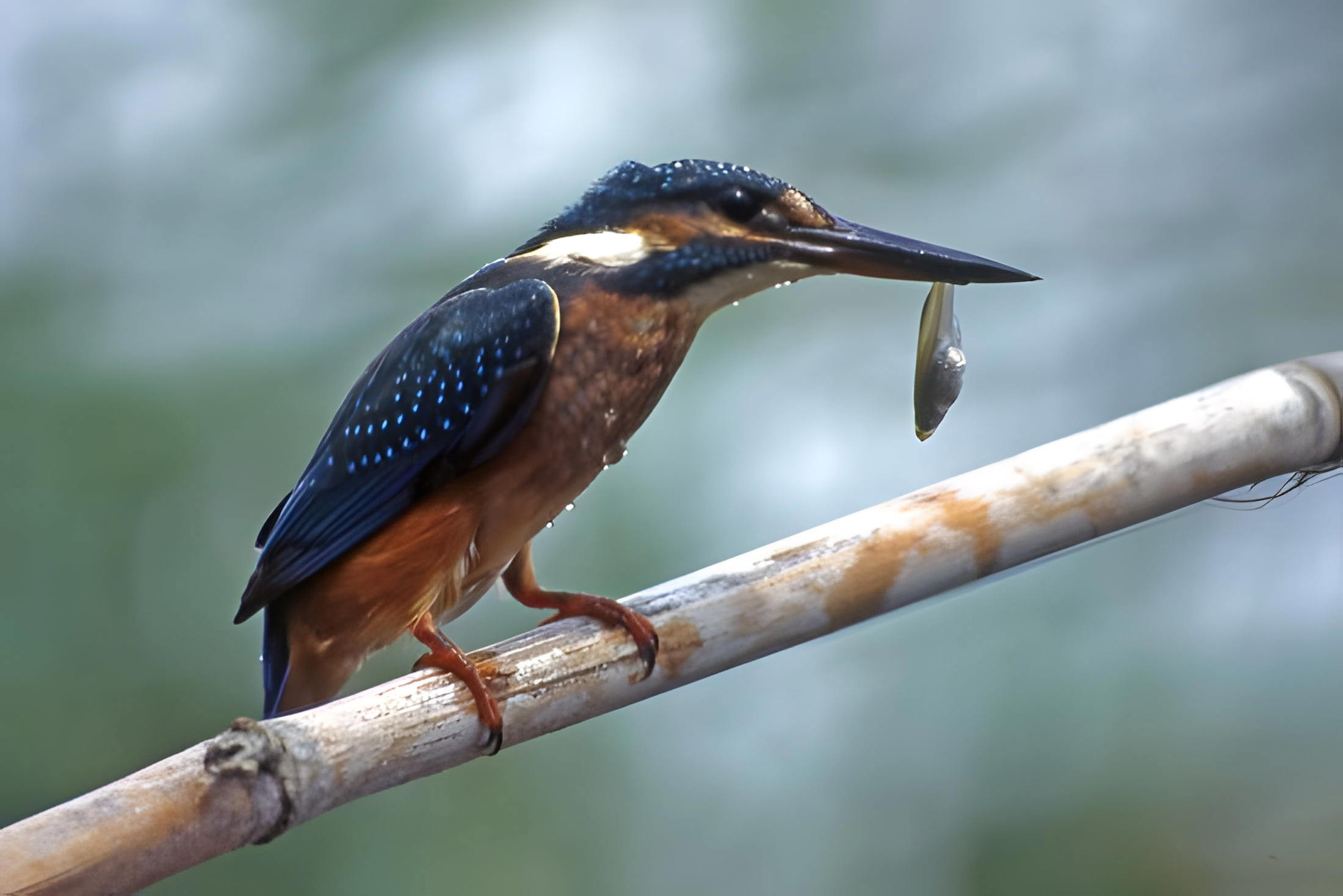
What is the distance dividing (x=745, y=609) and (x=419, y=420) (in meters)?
0.27

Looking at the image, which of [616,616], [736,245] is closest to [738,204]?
[736,245]

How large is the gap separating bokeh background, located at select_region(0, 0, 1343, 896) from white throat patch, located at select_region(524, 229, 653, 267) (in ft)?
1.52

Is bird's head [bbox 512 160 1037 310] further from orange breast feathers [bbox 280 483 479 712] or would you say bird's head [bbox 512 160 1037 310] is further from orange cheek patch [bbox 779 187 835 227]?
orange breast feathers [bbox 280 483 479 712]

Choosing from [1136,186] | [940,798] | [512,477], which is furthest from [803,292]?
[512,477]

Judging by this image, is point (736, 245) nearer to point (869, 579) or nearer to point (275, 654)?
point (869, 579)

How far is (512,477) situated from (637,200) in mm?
218

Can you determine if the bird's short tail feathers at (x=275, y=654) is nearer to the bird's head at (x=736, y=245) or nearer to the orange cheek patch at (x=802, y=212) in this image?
the bird's head at (x=736, y=245)

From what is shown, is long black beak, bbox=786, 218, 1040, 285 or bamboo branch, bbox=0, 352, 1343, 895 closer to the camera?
bamboo branch, bbox=0, 352, 1343, 895

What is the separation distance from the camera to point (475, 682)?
81 cm

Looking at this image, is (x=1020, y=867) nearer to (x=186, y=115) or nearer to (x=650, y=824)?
(x=650, y=824)

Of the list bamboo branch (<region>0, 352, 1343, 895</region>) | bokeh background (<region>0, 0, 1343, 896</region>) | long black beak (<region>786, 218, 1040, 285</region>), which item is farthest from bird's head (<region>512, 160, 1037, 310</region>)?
bokeh background (<region>0, 0, 1343, 896</region>)

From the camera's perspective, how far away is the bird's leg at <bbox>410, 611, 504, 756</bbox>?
2.65 ft

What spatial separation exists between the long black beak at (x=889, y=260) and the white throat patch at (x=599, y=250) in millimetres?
109

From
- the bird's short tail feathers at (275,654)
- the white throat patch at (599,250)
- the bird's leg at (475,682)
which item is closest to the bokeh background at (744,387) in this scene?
the bird's short tail feathers at (275,654)
